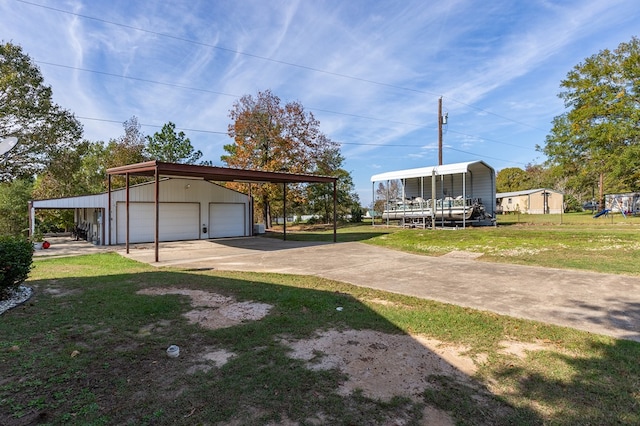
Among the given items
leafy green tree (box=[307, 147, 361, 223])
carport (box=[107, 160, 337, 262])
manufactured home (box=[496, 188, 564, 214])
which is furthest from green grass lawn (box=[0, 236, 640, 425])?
manufactured home (box=[496, 188, 564, 214])

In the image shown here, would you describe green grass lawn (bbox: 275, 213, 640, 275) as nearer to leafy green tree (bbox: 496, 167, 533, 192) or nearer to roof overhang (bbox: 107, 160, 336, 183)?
roof overhang (bbox: 107, 160, 336, 183)

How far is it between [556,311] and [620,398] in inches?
98.0

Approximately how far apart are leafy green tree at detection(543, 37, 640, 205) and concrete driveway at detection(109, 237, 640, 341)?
775 inches

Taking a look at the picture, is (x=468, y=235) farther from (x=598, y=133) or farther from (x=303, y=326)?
(x=598, y=133)

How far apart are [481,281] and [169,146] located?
29720 millimetres

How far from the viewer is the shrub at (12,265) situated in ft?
16.2

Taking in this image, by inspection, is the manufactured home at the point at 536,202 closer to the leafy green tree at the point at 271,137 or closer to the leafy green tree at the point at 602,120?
the leafy green tree at the point at 602,120

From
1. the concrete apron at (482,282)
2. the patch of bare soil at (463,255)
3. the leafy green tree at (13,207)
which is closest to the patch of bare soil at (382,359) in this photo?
the concrete apron at (482,282)

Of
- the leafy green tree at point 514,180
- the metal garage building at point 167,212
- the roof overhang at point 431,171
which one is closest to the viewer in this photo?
the metal garage building at point 167,212

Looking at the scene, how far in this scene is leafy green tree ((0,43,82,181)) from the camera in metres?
16.4

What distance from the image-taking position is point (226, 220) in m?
19.7

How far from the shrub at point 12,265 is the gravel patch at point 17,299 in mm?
87

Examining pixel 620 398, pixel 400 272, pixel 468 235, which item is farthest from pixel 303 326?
pixel 468 235

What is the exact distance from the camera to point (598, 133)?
22156 millimetres
